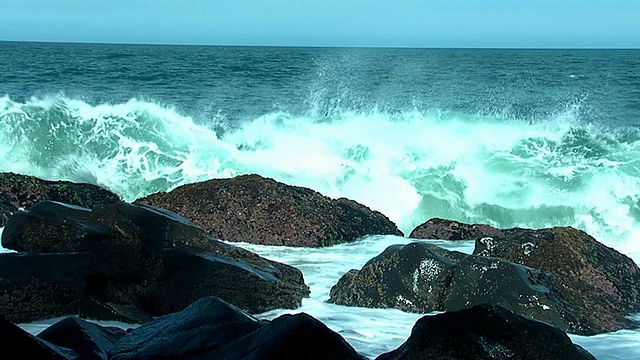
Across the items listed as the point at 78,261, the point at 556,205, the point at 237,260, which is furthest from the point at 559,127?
the point at 78,261

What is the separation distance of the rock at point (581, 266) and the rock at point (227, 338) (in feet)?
9.19

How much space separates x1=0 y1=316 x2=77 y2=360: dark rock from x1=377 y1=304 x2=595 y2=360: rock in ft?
4.34

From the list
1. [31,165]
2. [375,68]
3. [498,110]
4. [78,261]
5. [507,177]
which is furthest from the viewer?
[375,68]

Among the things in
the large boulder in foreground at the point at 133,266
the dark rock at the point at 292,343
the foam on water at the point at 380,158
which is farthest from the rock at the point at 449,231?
the dark rock at the point at 292,343

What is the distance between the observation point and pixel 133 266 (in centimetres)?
512

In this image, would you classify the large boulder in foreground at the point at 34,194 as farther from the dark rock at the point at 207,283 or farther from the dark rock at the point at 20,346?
the dark rock at the point at 20,346

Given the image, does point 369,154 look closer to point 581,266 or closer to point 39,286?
point 581,266

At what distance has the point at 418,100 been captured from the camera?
1988 cm

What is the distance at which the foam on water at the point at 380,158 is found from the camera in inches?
438

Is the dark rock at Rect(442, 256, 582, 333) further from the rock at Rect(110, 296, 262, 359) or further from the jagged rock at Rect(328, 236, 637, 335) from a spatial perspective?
the rock at Rect(110, 296, 262, 359)

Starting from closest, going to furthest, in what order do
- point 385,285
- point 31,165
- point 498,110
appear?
point 385,285 → point 31,165 → point 498,110

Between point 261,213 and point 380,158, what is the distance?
5.32 meters

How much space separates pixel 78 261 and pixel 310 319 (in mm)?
2539

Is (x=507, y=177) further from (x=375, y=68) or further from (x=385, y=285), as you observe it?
(x=375, y=68)
